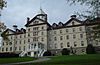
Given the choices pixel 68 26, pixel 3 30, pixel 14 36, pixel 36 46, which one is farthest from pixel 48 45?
pixel 3 30

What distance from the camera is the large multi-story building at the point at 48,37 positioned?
6938 centimetres

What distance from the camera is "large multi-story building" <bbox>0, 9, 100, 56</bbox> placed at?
228ft

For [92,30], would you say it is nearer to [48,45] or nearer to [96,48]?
[96,48]

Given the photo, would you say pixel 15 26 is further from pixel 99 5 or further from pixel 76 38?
pixel 99 5

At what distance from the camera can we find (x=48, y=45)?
74.5 meters

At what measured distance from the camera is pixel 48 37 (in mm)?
75562

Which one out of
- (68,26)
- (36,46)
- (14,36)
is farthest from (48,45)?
(14,36)

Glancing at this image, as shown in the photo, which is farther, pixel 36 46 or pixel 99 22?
pixel 36 46

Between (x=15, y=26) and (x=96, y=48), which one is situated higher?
(x=15, y=26)

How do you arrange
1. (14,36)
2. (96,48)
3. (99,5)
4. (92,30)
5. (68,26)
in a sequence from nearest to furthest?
(99,5), (92,30), (96,48), (68,26), (14,36)

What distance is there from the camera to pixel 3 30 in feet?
80.5

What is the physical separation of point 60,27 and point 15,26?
927 inches

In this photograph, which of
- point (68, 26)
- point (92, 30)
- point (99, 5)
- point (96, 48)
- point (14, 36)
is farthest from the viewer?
point (14, 36)

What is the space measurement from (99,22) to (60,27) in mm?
51763
